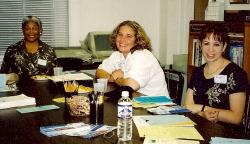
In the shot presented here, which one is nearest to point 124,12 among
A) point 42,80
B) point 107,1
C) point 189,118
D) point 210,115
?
point 107,1

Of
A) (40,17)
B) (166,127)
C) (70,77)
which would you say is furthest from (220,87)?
(40,17)

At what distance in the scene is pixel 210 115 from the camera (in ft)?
6.64

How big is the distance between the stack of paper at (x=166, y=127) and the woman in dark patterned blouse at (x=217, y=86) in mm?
434

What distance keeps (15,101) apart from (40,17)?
7.52ft

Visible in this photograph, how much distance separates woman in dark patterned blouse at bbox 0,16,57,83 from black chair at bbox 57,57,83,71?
0.23m

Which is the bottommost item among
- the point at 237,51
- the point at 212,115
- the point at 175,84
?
the point at 212,115

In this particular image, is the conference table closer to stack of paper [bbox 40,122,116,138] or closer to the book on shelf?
stack of paper [bbox 40,122,116,138]

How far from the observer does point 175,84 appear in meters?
2.54

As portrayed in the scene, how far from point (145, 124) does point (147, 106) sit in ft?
1.04

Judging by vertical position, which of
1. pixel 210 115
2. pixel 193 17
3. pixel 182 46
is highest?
pixel 193 17

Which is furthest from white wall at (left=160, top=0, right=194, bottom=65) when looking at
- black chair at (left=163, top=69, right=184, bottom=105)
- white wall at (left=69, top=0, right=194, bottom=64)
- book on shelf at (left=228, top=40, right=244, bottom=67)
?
black chair at (left=163, top=69, right=184, bottom=105)

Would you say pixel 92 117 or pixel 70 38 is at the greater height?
pixel 70 38

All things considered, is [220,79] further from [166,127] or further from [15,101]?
[15,101]

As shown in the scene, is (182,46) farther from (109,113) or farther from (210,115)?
(109,113)
